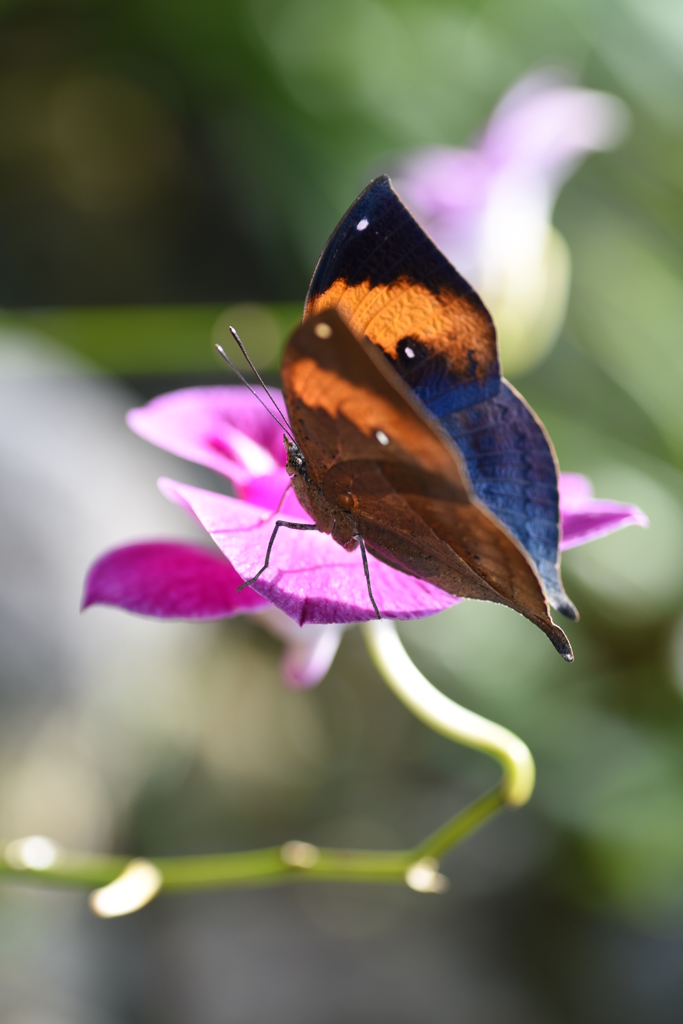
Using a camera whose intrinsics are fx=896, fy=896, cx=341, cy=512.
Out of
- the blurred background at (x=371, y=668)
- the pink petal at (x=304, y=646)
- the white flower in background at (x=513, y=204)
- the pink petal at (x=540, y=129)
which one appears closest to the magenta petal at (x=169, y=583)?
the pink petal at (x=304, y=646)

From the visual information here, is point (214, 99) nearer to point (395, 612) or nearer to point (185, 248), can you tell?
point (185, 248)

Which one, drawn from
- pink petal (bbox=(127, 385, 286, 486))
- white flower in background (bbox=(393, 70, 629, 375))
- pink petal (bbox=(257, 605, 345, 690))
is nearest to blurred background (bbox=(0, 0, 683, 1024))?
white flower in background (bbox=(393, 70, 629, 375))

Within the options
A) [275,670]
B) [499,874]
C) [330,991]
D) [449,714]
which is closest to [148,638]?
[275,670]

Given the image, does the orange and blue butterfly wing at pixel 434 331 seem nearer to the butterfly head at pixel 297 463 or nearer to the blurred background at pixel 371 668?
the butterfly head at pixel 297 463

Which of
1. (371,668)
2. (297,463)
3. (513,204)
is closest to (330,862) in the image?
(297,463)

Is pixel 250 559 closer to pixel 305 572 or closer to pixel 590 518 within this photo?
pixel 305 572

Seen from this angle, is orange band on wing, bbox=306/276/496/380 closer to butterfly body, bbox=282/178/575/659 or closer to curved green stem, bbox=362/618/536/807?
butterfly body, bbox=282/178/575/659

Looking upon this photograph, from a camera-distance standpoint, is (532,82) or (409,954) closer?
(532,82)
